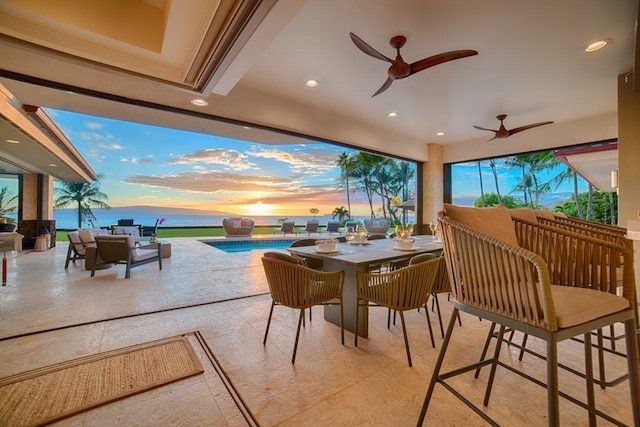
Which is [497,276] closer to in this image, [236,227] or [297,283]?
[297,283]

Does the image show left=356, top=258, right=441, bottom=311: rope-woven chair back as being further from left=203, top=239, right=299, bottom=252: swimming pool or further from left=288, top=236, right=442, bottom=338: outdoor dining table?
left=203, top=239, right=299, bottom=252: swimming pool

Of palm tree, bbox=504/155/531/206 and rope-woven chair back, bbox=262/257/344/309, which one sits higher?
palm tree, bbox=504/155/531/206

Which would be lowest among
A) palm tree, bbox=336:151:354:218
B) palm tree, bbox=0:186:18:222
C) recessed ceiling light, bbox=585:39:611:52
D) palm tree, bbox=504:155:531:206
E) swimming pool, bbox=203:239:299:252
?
swimming pool, bbox=203:239:299:252

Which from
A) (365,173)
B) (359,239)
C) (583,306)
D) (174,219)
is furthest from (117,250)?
(174,219)

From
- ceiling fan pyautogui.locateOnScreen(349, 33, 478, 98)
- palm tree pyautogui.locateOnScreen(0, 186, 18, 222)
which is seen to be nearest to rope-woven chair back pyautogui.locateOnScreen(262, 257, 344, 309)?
ceiling fan pyautogui.locateOnScreen(349, 33, 478, 98)

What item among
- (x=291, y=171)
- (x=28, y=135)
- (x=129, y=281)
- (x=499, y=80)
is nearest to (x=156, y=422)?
(x=129, y=281)

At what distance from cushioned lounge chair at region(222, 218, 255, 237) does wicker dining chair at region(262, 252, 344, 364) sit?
367 inches

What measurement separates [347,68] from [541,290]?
3.06m

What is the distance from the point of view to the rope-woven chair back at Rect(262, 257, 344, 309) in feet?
6.29

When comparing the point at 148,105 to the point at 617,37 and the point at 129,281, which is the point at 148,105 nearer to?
the point at 129,281

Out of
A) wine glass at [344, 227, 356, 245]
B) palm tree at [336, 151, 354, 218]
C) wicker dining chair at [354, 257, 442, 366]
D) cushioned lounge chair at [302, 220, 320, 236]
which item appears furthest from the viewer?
palm tree at [336, 151, 354, 218]

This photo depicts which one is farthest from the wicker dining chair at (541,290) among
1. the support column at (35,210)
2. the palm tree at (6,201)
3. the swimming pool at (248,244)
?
the palm tree at (6,201)

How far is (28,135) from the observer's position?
4.16 metres

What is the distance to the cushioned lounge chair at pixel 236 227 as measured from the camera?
35.8 feet
